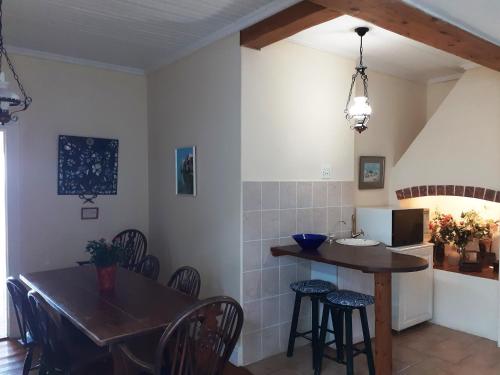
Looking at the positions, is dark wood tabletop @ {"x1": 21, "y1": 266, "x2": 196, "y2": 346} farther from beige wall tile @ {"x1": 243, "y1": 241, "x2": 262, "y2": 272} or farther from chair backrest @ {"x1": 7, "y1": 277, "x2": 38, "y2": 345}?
beige wall tile @ {"x1": 243, "y1": 241, "x2": 262, "y2": 272}

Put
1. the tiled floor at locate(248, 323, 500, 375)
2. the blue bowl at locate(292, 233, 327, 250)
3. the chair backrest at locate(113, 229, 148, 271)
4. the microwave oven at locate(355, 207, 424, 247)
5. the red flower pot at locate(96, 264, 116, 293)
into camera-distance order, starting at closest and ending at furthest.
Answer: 1. the red flower pot at locate(96, 264, 116, 293)
2. the tiled floor at locate(248, 323, 500, 375)
3. the blue bowl at locate(292, 233, 327, 250)
4. the microwave oven at locate(355, 207, 424, 247)
5. the chair backrest at locate(113, 229, 148, 271)

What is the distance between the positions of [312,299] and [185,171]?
1536mm

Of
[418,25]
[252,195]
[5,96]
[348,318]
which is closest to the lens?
[5,96]

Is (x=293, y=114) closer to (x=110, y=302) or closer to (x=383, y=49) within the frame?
(x=383, y=49)

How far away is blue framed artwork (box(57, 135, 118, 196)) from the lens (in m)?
3.76

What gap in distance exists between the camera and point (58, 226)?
377 cm

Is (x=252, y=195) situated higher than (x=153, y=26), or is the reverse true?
(x=153, y=26)

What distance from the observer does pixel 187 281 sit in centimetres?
276

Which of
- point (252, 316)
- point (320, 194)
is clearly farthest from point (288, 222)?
point (252, 316)

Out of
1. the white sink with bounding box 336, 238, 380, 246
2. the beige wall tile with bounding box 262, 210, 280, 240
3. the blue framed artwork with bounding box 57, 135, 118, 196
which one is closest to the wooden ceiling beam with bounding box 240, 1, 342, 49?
the beige wall tile with bounding box 262, 210, 280, 240

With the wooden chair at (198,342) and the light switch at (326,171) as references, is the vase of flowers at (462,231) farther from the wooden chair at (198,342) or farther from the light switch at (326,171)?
the wooden chair at (198,342)

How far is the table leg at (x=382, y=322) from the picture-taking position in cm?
259

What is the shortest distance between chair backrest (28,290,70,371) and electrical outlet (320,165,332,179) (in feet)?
7.55

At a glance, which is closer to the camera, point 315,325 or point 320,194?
point 315,325
